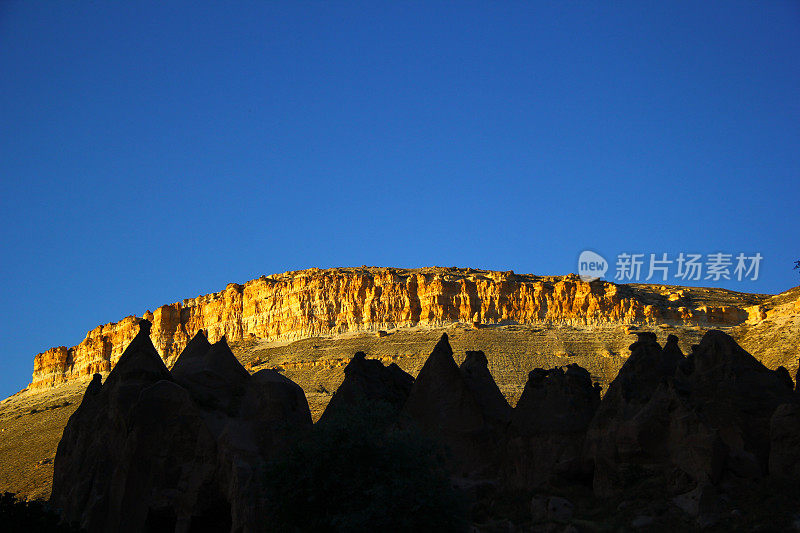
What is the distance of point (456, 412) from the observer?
90.3 ft

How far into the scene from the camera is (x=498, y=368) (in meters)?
86.0

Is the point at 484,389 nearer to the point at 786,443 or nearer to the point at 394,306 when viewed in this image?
the point at 786,443

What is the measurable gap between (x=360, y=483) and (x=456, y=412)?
610 cm

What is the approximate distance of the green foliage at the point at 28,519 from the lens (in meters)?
21.6

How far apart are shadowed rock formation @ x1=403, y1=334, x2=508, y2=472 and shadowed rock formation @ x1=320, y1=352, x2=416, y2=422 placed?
97 cm

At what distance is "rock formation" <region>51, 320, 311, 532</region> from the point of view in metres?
24.5

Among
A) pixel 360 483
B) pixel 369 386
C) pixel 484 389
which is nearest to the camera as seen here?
pixel 360 483

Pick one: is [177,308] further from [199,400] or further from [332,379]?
[199,400]

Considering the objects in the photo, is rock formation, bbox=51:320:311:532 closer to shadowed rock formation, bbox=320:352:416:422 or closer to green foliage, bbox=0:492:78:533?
shadowed rock formation, bbox=320:352:416:422

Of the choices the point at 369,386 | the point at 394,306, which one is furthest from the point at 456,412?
the point at 394,306

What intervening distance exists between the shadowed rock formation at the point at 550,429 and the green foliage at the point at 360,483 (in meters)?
3.55

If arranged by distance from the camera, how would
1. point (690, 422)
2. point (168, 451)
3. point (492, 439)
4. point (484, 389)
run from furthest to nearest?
point (484, 389) < point (492, 439) < point (168, 451) < point (690, 422)

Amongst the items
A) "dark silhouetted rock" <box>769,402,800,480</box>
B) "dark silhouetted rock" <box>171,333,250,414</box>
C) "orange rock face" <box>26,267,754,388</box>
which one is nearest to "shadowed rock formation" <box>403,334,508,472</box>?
"dark silhouetted rock" <box>171,333,250,414</box>

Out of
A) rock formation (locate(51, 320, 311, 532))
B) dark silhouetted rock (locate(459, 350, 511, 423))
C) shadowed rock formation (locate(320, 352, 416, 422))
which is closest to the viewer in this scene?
rock formation (locate(51, 320, 311, 532))
